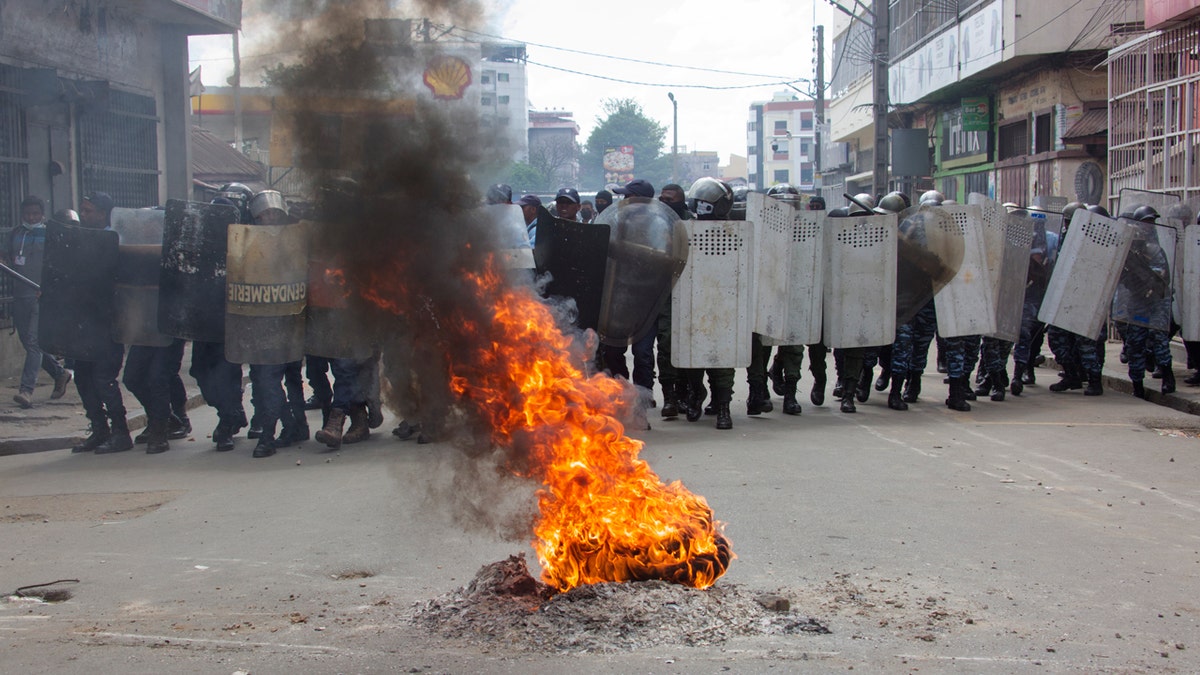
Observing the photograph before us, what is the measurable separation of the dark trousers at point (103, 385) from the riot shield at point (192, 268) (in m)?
0.66

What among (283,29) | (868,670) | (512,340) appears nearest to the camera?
(868,670)

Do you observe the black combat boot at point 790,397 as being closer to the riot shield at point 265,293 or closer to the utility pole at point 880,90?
the riot shield at point 265,293

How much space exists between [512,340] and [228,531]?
2.25 m

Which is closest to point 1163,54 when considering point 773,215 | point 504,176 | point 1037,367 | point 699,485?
point 1037,367

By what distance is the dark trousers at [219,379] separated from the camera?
28.1 feet

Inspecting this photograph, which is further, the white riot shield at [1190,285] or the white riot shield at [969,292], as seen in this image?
the white riot shield at [1190,285]

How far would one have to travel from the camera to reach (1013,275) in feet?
34.7

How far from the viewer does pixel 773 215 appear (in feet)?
31.5

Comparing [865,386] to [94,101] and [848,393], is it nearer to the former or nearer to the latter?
[848,393]

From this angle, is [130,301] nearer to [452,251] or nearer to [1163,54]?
[452,251]

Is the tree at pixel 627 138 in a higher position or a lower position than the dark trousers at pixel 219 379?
higher

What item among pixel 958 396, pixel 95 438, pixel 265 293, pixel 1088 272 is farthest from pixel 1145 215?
pixel 95 438

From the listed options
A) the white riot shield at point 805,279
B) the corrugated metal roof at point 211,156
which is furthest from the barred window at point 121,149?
the white riot shield at point 805,279

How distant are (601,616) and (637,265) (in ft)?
16.3
